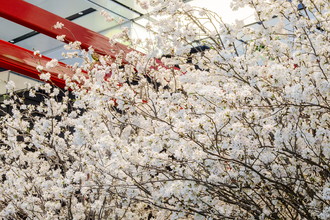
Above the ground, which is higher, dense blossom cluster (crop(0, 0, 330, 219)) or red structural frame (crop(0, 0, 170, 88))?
red structural frame (crop(0, 0, 170, 88))

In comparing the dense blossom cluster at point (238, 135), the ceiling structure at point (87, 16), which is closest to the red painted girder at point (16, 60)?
the ceiling structure at point (87, 16)

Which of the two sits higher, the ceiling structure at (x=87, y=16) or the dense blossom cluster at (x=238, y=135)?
the ceiling structure at (x=87, y=16)

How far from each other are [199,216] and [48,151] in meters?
1.83

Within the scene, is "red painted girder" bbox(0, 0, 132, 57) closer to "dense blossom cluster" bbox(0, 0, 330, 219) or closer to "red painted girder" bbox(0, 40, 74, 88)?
"red painted girder" bbox(0, 40, 74, 88)

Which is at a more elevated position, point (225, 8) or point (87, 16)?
point (225, 8)

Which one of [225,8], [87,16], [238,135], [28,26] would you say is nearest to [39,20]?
[28,26]

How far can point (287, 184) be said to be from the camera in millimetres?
2951

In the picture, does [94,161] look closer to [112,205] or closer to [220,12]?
[112,205]

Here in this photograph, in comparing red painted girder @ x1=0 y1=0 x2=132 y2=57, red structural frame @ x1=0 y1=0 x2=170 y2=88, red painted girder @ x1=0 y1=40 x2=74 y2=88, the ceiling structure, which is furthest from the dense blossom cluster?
the ceiling structure

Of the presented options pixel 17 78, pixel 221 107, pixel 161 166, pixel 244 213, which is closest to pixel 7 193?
pixel 161 166

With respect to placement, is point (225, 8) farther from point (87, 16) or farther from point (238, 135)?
point (238, 135)

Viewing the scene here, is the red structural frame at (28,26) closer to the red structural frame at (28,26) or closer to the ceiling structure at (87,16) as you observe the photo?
the red structural frame at (28,26)

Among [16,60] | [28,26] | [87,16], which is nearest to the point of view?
[28,26]

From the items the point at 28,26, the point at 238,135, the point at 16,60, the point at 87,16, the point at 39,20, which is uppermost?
the point at 87,16
